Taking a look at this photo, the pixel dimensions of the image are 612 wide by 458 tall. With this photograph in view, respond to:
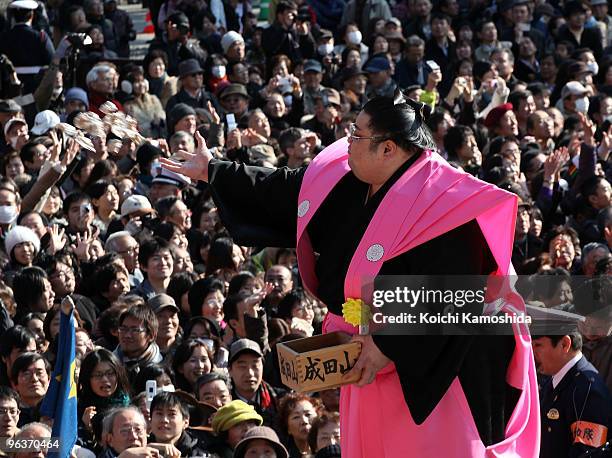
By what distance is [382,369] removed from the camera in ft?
13.6

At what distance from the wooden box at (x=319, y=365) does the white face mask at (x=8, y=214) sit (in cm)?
424

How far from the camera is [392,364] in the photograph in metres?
4.18

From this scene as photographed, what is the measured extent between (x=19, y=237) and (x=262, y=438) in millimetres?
2454

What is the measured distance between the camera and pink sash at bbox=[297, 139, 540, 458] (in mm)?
4105

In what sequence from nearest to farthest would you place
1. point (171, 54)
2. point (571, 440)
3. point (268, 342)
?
point (571, 440)
point (268, 342)
point (171, 54)

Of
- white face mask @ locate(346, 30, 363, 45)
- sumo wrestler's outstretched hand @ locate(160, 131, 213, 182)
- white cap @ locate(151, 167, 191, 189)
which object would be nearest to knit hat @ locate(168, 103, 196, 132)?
white cap @ locate(151, 167, 191, 189)

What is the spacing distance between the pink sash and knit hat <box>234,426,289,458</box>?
159 cm

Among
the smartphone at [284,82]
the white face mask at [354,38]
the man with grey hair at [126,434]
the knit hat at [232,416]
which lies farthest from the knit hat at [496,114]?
the man with grey hair at [126,434]

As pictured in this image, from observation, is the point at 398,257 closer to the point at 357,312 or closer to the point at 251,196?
the point at 357,312

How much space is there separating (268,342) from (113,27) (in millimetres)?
6704

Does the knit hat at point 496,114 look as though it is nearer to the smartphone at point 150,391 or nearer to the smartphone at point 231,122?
the smartphone at point 231,122

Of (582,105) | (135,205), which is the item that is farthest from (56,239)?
→ (582,105)

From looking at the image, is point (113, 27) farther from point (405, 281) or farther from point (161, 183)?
point (405, 281)

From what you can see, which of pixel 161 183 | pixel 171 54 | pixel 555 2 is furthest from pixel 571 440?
pixel 555 2
